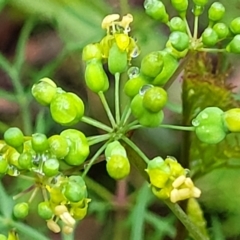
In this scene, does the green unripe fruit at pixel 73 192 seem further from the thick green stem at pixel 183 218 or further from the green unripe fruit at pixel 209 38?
the green unripe fruit at pixel 209 38

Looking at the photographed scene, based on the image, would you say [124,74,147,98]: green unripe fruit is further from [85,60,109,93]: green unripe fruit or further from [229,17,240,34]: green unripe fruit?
[229,17,240,34]: green unripe fruit

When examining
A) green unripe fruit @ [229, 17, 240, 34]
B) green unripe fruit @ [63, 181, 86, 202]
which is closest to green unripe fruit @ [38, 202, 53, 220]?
green unripe fruit @ [63, 181, 86, 202]

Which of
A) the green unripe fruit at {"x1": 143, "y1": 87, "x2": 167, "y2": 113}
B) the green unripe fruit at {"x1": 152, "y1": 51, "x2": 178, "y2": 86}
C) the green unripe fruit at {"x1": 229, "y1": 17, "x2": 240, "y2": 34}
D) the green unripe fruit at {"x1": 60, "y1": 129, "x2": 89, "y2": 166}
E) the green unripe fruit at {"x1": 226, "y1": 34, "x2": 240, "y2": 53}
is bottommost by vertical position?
the green unripe fruit at {"x1": 60, "y1": 129, "x2": 89, "y2": 166}

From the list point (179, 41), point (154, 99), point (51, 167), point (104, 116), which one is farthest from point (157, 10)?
point (104, 116)

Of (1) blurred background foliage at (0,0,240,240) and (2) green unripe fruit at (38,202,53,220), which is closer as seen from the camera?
(2) green unripe fruit at (38,202,53,220)

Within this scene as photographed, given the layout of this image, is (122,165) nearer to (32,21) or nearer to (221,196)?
(221,196)

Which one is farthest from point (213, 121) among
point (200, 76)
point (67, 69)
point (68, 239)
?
point (67, 69)

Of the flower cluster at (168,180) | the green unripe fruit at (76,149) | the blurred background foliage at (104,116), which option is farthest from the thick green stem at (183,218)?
the blurred background foliage at (104,116)
